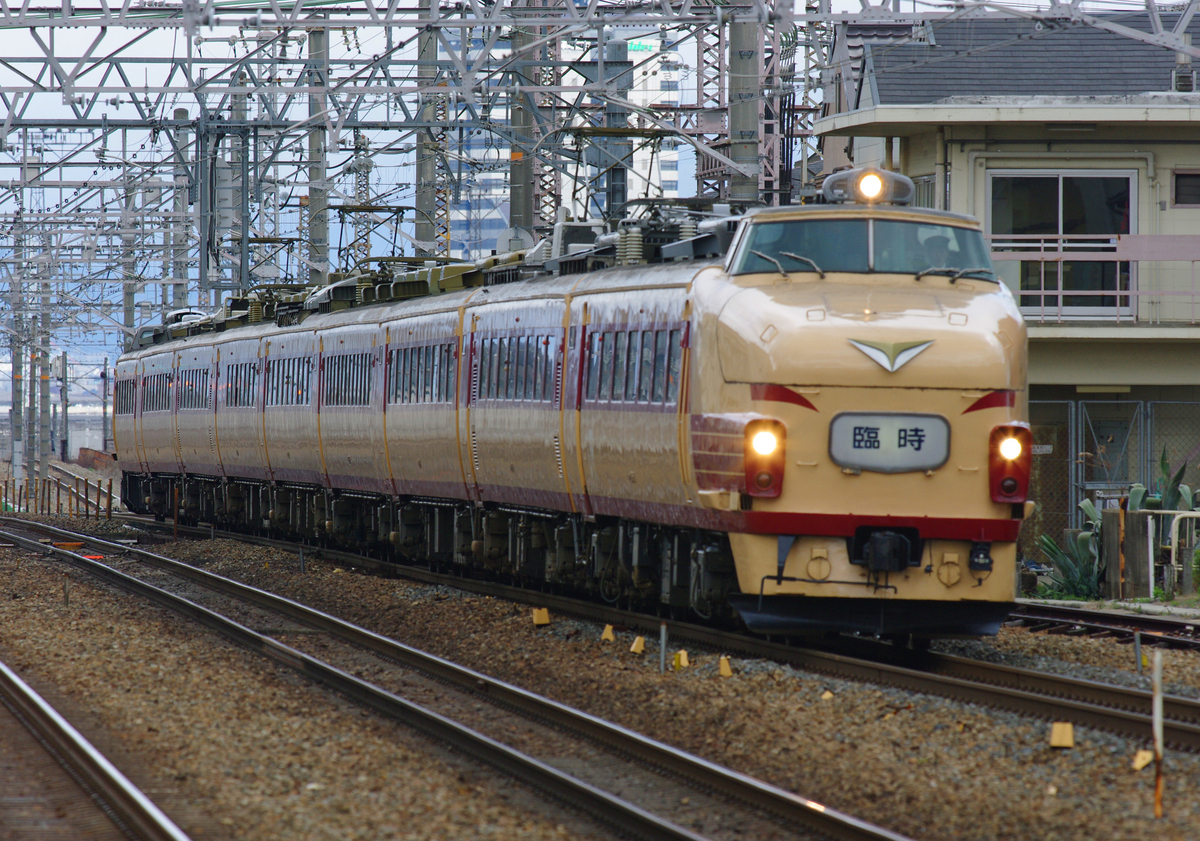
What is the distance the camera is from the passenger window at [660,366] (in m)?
13.6

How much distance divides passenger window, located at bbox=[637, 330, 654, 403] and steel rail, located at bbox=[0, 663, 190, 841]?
17.3 feet

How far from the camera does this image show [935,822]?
7863 mm

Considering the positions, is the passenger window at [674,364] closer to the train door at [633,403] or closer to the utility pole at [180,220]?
the train door at [633,403]

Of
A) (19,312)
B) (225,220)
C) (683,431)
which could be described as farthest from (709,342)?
(19,312)

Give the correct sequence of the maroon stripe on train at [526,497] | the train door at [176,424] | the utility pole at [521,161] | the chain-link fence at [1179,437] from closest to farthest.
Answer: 1. the maroon stripe on train at [526,497]
2. the chain-link fence at [1179,437]
3. the utility pole at [521,161]
4. the train door at [176,424]

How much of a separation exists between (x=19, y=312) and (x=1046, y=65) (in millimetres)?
40404

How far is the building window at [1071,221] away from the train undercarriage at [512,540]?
29.0 feet

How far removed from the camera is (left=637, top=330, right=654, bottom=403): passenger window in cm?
1386

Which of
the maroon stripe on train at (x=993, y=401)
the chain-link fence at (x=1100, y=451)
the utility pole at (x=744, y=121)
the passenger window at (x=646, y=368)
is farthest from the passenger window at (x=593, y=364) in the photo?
the chain-link fence at (x=1100, y=451)

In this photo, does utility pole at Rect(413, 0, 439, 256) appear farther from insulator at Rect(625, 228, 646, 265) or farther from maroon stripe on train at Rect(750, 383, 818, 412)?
maroon stripe on train at Rect(750, 383, 818, 412)

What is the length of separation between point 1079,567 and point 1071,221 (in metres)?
7.31

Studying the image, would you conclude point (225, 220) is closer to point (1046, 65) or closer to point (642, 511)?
point (1046, 65)

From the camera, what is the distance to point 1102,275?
945 inches

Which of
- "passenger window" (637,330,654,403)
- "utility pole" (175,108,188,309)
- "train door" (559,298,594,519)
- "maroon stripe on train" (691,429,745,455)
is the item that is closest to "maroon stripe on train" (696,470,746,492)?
"maroon stripe on train" (691,429,745,455)
